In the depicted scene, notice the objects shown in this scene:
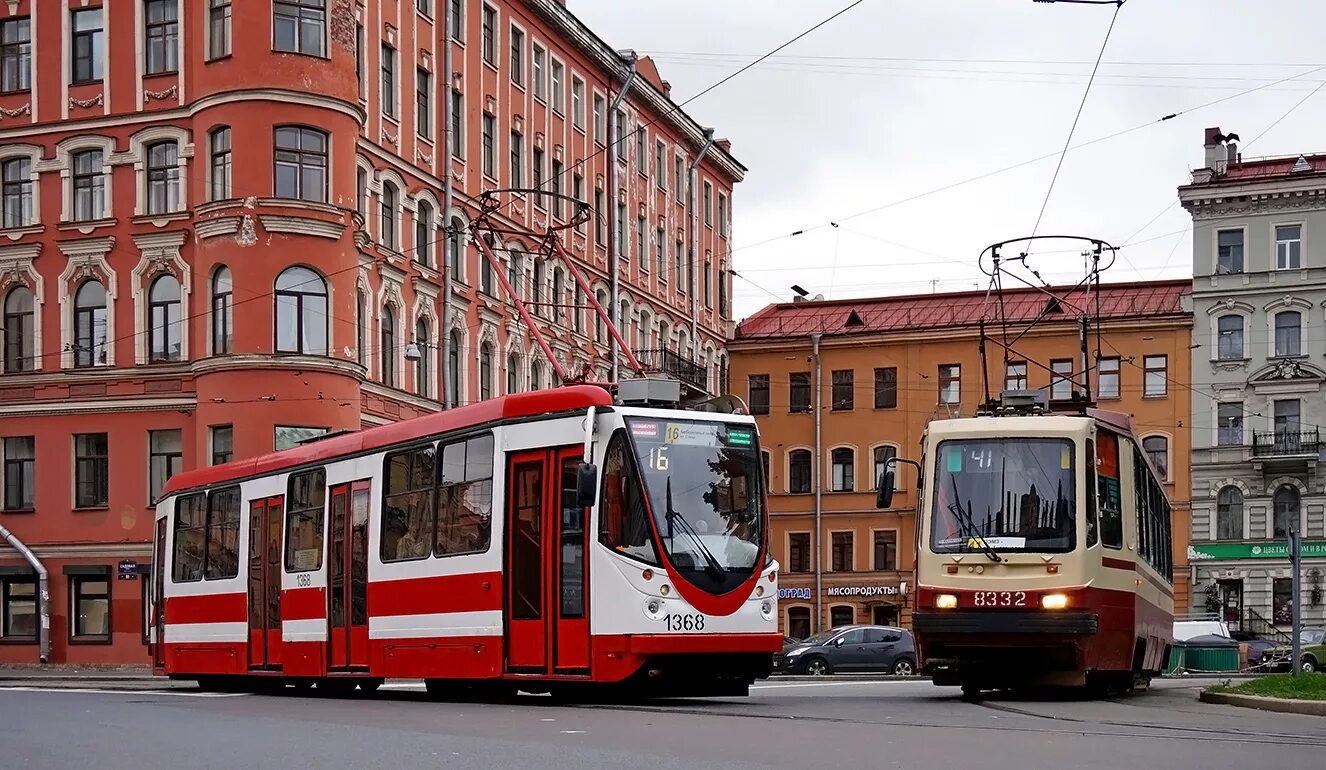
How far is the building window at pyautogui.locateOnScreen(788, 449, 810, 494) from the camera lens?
7662 cm

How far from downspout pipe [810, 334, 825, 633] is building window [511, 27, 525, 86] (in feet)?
77.2

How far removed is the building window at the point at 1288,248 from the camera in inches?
2869

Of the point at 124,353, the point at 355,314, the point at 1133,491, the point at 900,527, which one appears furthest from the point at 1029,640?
the point at 900,527

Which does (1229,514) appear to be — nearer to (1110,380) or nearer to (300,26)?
(1110,380)

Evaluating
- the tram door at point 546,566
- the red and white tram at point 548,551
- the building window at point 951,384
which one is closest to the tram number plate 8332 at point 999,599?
the red and white tram at point 548,551

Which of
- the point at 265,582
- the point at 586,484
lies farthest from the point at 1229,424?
the point at 586,484

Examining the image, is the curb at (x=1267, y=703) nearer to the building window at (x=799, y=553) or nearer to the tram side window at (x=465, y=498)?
the tram side window at (x=465, y=498)

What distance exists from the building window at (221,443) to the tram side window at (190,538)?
14557 millimetres

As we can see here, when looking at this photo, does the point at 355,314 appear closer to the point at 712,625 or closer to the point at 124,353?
the point at 124,353

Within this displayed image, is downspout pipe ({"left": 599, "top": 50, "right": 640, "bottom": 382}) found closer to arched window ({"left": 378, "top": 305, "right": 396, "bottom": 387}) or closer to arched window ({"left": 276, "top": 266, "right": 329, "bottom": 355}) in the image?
arched window ({"left": 378, "top": 305, "right": 396, "bottom": 387})

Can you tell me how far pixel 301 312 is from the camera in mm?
44281

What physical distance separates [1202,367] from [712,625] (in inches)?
2240

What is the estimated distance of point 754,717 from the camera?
16859 millimetres

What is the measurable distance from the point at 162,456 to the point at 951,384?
37.2m
